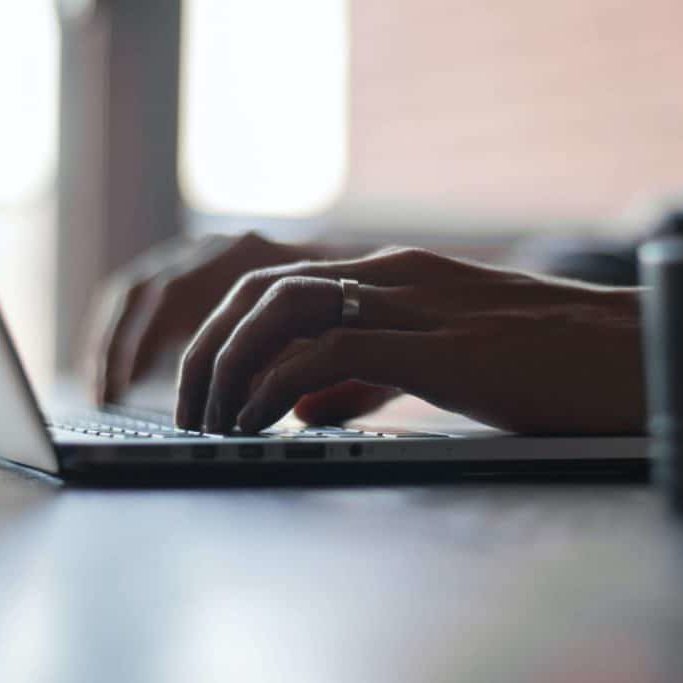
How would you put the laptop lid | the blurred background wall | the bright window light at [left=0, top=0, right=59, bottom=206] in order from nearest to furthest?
the laptop lid
the bright window light at [left=0, top=0, right=59, bottom=206]
the blurred background wall

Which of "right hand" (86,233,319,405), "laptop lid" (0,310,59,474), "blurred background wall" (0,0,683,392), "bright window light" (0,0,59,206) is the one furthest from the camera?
"blurred background wall" (0,0,683,392)

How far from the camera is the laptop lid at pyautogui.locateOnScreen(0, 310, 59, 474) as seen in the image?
1.82ft

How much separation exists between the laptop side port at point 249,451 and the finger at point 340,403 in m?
0.13

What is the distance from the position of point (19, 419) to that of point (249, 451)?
13 cm

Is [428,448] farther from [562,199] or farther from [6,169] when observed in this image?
[562,199]

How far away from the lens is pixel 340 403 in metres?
0.76

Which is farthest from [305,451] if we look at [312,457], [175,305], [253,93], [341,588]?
[253,93]

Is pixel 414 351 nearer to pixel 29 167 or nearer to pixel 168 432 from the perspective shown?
pixel 168 432

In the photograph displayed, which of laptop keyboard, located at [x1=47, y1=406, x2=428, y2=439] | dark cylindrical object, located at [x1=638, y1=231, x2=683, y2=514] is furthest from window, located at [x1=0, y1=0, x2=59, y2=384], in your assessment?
dark cylindrical object, located at [x1=638, y1=231, x2=683, y2=514]

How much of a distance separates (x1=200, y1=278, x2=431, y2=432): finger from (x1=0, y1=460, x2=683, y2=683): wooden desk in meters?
0.14

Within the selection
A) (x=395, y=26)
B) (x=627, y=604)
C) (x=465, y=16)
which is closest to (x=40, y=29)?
(x=395, y=26)

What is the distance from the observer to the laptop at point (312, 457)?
1.99 ft

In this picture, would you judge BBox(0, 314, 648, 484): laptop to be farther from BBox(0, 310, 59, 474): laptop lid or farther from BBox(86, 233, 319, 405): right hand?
BBox(86, 233, 319, 405): right hand

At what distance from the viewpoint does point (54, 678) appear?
0.89 feet
